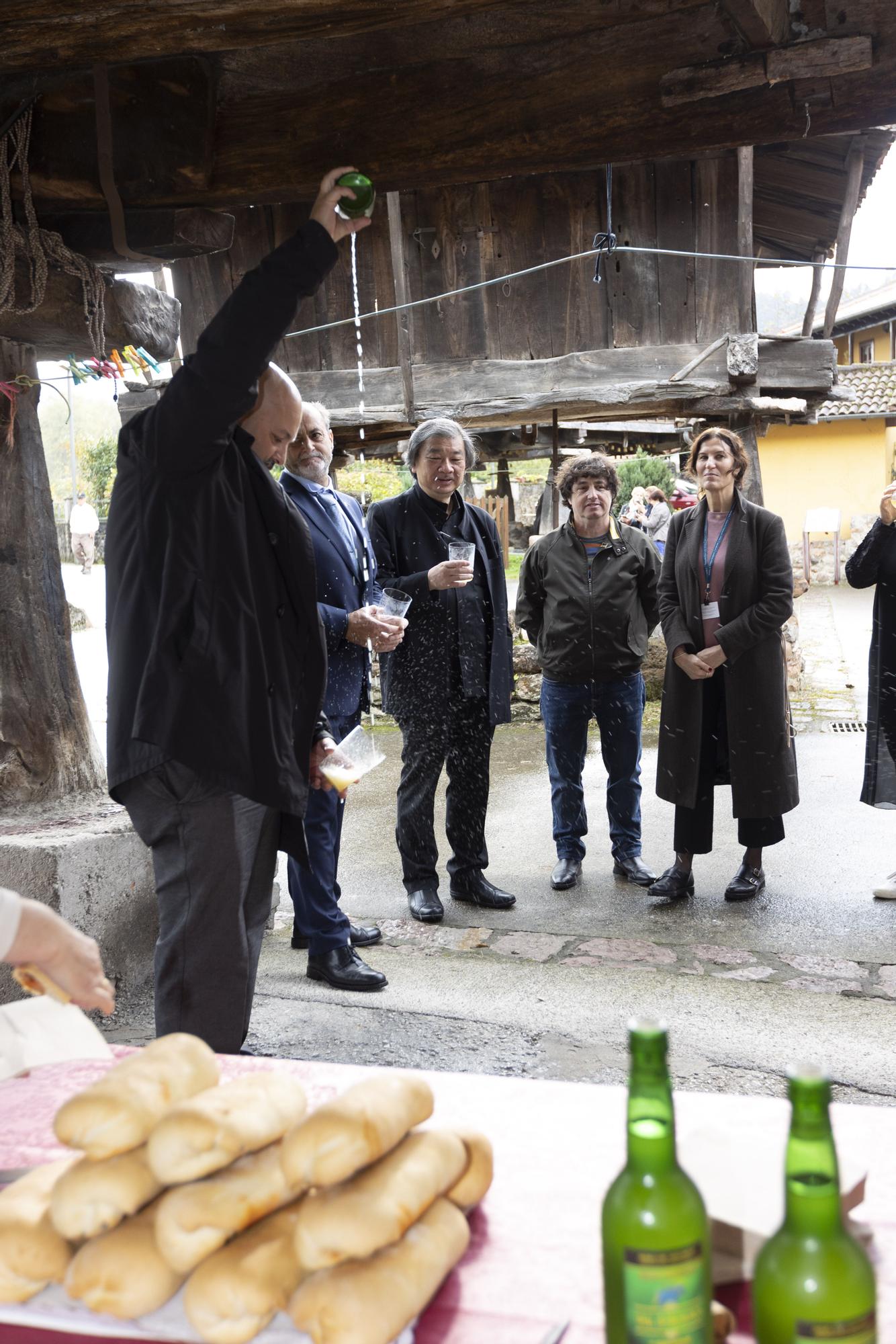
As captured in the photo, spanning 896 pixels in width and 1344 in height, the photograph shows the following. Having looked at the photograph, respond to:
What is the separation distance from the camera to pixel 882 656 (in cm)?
532

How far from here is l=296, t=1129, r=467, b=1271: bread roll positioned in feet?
3.66

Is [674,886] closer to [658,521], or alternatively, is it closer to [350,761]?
[350,761]

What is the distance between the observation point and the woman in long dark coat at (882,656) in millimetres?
5238

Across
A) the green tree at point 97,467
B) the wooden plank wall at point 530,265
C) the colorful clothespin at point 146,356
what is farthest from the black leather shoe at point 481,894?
the green tree at point 97,467

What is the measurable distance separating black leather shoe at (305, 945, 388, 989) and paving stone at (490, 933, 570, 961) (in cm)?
65

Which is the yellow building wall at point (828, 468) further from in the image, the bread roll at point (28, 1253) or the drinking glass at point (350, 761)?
the bread roll at point (28, 1253)

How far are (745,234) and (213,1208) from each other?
9415 millimetres

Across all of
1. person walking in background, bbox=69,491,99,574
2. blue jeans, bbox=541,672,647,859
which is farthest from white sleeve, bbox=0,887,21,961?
person walking in background, bbox=69,491,99,574

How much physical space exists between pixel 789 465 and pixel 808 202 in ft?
55.0

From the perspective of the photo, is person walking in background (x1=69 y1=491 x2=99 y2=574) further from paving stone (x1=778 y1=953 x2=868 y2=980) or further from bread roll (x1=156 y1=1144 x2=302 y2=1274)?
bread roll (x1=156 y1=1144 x2=302 y2=1274)

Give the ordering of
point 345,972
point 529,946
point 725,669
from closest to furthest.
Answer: point 345,972, point 529,946, point 725,669

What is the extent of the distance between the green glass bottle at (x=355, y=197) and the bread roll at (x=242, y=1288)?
218 centimetres

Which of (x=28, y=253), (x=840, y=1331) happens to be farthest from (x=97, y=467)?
(x=840, y=1331)

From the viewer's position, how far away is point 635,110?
326 centimetres
